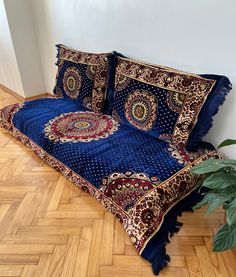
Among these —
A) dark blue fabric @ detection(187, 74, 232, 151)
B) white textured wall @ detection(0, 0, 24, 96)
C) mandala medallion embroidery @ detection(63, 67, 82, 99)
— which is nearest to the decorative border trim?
dark blue fabric @ detection(187, 74, 232, 151)

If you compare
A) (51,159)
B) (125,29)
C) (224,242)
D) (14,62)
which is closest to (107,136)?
(51,159)

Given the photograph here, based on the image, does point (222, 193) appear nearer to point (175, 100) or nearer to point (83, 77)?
point (175, 100)

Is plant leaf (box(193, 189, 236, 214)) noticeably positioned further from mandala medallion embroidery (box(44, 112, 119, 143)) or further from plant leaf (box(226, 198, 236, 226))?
mandala medallion embroidery (box(44, 112, 119, 143))

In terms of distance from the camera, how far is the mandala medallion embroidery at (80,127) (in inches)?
69.9

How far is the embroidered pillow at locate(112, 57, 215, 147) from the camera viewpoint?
1.51 metres

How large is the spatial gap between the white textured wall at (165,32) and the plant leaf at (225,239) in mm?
814

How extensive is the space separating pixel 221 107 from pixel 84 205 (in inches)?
42.4

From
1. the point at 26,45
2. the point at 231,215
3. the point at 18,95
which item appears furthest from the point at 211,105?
the point at 18,95

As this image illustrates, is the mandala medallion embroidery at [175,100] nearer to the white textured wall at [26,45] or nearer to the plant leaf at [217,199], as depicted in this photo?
the plant leaf at [217,199]

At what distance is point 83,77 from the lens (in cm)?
215

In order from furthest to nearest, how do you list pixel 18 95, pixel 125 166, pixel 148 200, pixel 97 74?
pixel 18 95
pixel 97 74
pixel 125 166
pixel 148 200

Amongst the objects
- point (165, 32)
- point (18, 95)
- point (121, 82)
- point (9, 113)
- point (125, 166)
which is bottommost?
point (18, 95)

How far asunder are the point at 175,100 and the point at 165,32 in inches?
20.6

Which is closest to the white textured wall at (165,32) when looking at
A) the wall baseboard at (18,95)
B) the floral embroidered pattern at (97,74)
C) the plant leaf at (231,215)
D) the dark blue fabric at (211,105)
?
the dark blue fabric at (211,105)
